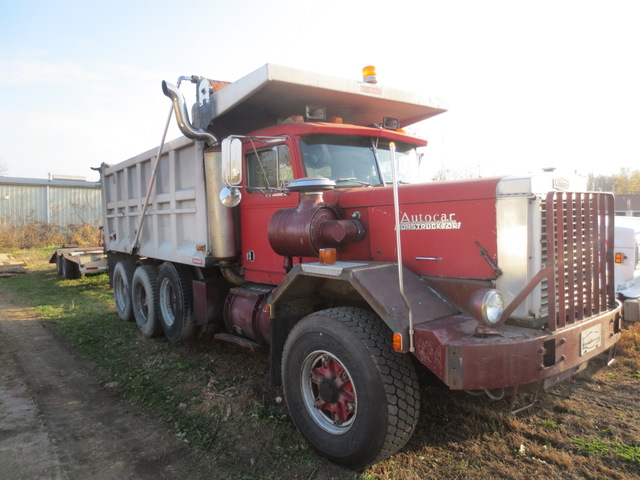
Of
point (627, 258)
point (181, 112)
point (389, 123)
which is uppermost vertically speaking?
point (181, 112)

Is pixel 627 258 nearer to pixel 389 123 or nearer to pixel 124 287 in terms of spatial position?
pixel 389 123

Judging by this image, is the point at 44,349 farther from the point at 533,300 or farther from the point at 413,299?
the point at 533,300

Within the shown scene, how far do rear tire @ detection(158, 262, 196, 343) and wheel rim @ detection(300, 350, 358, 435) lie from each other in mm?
2893

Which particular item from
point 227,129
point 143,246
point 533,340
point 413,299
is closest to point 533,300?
point 533,340

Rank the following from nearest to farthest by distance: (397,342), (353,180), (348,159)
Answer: (397,342) < (353,180) < (348,159)

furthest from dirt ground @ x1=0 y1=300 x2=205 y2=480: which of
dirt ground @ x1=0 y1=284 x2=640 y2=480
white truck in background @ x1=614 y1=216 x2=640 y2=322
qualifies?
white truck in background @ x1=614 y1=216 x2=640 y2=322

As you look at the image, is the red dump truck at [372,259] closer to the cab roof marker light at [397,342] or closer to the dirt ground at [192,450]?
the cab roof marker light at [397,342]

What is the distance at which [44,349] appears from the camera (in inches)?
239

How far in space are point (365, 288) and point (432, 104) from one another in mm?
3247

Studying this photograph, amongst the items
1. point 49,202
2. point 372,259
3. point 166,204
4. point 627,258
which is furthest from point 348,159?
point 49,202

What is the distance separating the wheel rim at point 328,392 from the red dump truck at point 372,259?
0.04 feet

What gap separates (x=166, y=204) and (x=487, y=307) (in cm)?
481

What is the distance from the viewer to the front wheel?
281 cm

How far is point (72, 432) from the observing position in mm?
3719
